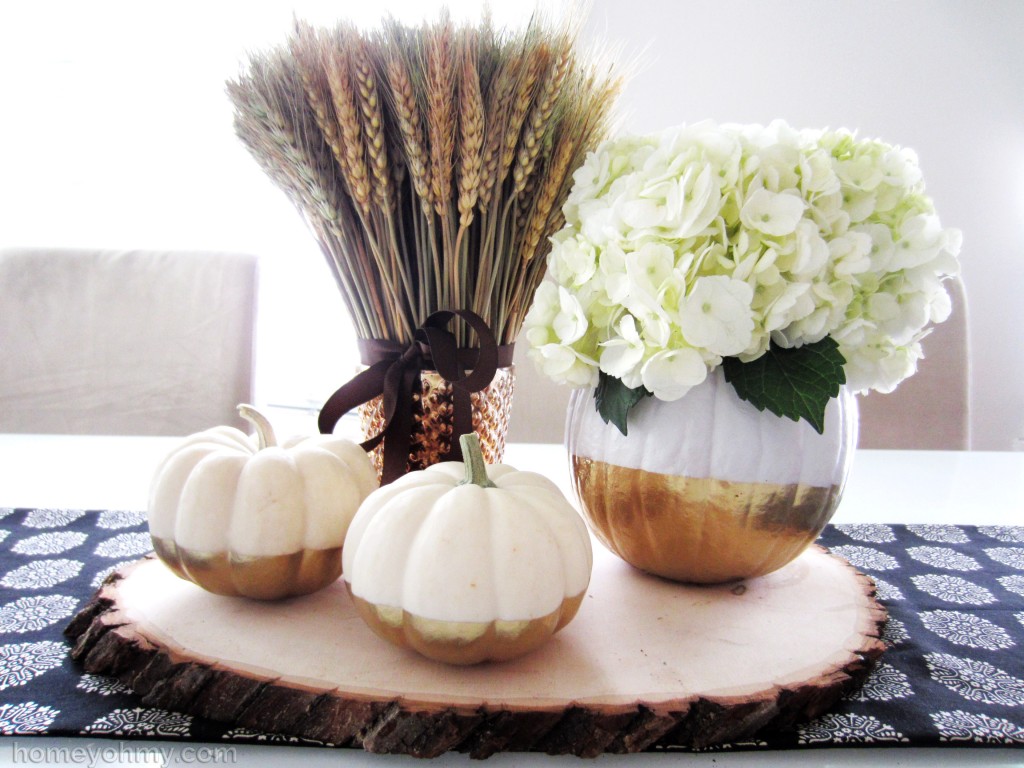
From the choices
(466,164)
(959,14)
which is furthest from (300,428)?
(959,14)

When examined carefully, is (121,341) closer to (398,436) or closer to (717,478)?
(398,436)

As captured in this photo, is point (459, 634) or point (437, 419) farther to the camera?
point (437, 419)

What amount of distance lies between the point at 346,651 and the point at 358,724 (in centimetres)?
6

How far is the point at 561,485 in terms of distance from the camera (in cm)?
89

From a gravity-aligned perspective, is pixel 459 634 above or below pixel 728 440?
below

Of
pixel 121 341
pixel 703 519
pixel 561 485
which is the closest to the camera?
pixel 703 519

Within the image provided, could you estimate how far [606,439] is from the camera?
0.53m

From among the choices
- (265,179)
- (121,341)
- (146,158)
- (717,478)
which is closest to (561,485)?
(717,478)

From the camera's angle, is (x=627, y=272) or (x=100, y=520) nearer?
(x=627, y=272)

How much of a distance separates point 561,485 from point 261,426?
17.0 inches

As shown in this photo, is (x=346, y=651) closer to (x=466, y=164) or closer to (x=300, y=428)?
(x=466, y=164)

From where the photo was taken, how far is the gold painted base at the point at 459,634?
1.31ft

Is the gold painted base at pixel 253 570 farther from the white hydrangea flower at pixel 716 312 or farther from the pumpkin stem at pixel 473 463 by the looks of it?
the white hydrangea flower at pixel 716 312

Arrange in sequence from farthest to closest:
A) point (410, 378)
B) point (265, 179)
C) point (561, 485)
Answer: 1. point (265, 179)
2. point (561, 485)
3. point (410, 378)
